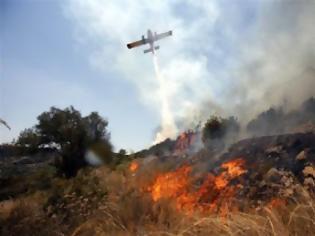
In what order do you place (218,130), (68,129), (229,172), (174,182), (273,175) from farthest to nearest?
(68,129) < (218,130) < (174,182) < (229,172) < (273,175)

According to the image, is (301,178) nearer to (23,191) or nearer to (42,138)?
(23,191)

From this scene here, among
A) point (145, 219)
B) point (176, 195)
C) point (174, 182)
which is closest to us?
point (145, 219)

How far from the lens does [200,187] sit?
1794 cm

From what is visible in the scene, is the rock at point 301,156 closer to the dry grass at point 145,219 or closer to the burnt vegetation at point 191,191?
the burnt vegetation at point 191,191

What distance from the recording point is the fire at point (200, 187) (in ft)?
50.5

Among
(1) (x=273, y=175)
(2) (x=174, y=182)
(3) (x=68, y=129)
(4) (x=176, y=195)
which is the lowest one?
(4) (x=176, y=195)

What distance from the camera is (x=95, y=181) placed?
1859cm

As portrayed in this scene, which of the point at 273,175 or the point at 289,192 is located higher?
the point at 273,175

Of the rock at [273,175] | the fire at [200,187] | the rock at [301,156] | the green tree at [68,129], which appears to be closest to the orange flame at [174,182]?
the fire at [200,187]

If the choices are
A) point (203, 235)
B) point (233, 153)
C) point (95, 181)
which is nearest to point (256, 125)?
point (233, 153)

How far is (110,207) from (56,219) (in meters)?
1.94

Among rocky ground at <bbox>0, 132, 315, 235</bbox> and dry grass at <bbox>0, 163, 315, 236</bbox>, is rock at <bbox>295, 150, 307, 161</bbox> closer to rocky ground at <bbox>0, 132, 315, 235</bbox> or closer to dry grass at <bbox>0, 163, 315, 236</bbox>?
rocky ground at <bbox>0, 132, 315, 235</bbox>

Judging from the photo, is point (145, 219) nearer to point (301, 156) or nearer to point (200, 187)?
point (200, 187)

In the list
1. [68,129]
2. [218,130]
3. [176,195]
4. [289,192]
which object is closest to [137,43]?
[218,130]
